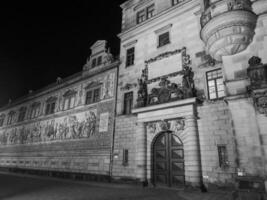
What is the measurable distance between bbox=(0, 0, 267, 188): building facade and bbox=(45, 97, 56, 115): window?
0.85 meters

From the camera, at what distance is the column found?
1022 cm

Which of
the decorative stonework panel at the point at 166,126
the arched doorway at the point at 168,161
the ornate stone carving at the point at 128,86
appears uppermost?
the ornate stone carving at the point at 128,86

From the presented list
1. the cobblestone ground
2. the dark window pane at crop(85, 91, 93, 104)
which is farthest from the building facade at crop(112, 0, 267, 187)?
the dark window pane at crop(85, 91, 93, 104)

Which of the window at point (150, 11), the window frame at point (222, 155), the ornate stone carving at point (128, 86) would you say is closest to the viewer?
the window frame at point (222, 155)

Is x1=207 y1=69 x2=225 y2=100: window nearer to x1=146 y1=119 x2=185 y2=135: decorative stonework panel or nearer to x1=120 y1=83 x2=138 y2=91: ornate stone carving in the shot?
x1=146 y1=119 x2=185 y2=135: decorative stonework panel

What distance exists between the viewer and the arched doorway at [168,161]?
1127 centimetres

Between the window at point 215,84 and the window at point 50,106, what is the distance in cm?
1768

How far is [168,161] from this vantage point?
11.8m

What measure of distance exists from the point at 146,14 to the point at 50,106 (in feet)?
50.0

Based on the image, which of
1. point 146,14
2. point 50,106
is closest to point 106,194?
point 146,14

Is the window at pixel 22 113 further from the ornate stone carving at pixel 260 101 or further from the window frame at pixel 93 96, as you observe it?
the ornate stone carving at pixel 260 101

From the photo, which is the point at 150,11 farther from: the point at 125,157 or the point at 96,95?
the point at 125,157

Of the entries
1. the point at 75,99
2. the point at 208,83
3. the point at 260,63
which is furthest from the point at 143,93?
the point at 75,99

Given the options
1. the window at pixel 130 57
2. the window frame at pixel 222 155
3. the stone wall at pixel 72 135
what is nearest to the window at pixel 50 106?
the stone wall at pixel 72 135
